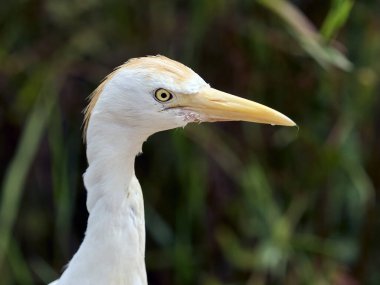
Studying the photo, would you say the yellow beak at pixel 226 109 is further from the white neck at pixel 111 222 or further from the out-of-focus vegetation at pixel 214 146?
the out-of-focus vegetation at pixel 214 146

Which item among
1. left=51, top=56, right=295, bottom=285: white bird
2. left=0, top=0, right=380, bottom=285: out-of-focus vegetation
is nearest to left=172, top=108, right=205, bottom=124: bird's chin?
left=51, top=56, right=295, bottom=285: white bird

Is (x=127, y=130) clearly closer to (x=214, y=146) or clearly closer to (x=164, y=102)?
(x=164, y=102)

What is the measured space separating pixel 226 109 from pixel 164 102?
8 cm

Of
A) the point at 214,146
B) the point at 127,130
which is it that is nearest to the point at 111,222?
the point at 127,130

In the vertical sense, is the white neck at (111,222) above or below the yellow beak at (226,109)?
below

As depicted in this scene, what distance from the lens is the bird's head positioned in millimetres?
1054

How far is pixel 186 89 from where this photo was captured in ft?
3.45

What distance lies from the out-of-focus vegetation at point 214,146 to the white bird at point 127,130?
79 centimetres

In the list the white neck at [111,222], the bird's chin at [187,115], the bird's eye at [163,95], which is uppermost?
the bird's eye at [163,95]

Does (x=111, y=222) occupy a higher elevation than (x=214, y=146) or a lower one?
lower

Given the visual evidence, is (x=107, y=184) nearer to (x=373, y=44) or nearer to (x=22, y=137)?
(x=22, y=137)

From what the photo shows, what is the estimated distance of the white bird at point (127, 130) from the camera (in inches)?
41.6

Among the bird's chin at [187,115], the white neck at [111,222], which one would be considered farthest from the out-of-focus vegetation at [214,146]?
the bird's chin at [187,115]

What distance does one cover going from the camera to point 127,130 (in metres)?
1.08
